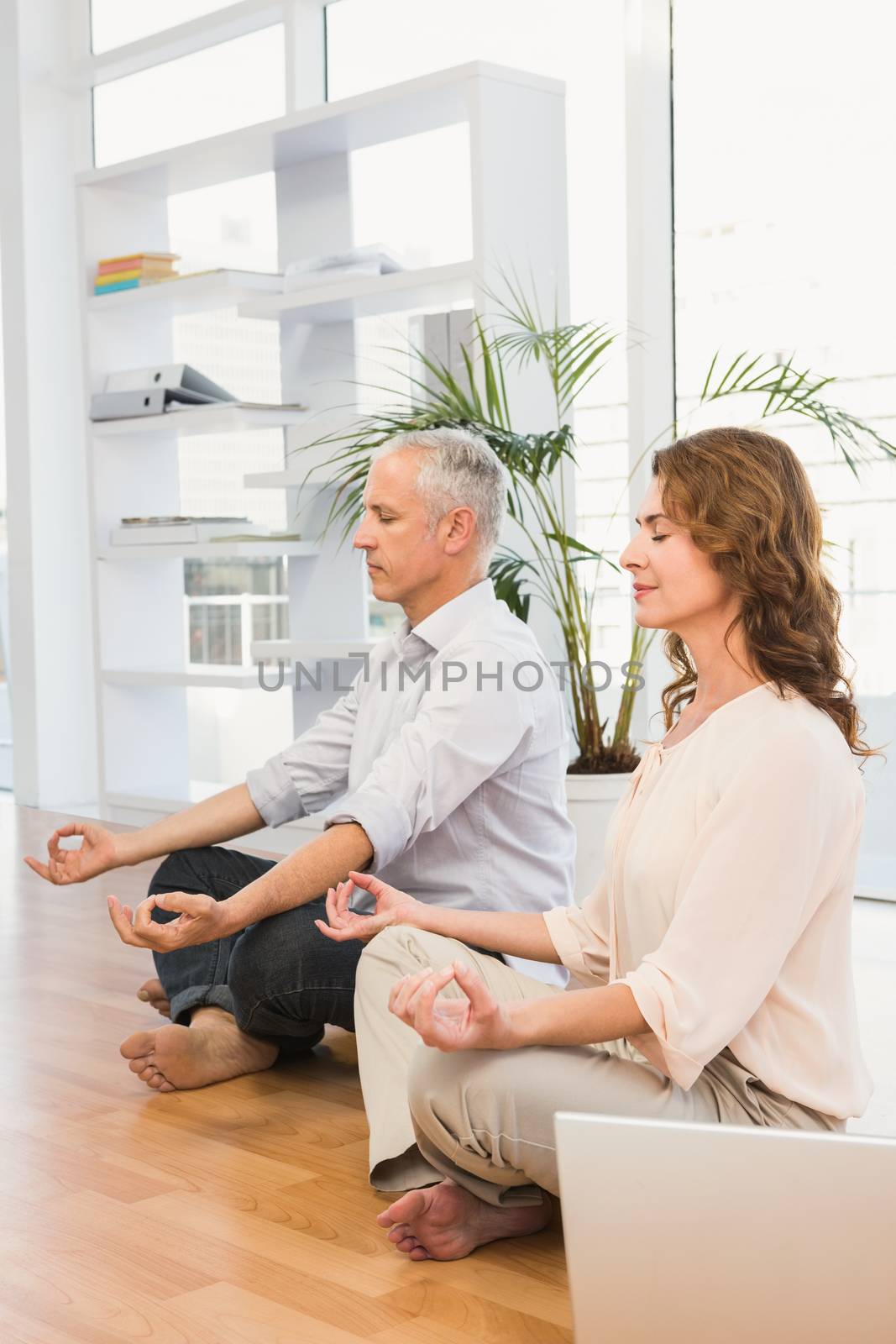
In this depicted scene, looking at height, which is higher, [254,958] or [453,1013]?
[453,1013]

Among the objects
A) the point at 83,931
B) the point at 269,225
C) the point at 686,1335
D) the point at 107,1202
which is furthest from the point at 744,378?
the point at 686,1335

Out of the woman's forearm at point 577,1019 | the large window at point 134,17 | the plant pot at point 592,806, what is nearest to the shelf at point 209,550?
the plant pot at point 592,806

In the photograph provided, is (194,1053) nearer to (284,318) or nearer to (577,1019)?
(577,1019)

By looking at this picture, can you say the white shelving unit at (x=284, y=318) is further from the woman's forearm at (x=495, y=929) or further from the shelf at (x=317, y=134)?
the woman's forearm at (x=495, y=929)

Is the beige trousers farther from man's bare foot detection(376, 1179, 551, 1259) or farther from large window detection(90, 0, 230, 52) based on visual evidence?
large window detection(90, 0, 230, 52)

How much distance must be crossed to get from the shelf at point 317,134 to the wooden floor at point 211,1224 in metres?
2.40

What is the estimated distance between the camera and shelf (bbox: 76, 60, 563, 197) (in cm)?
387

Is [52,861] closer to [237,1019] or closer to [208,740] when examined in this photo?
[237,1019]

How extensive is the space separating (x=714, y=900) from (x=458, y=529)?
3.35 ft

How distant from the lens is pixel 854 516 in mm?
3707

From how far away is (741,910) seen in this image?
1423 millimetres

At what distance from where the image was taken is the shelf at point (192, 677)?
14.8ft

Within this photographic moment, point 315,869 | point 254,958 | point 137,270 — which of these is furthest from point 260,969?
point 137,270

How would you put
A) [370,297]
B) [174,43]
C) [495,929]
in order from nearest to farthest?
[495,929]
[370,297]
[174,43]
